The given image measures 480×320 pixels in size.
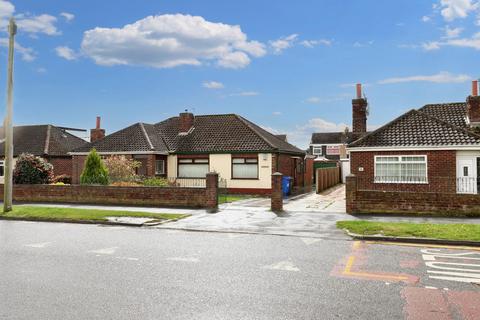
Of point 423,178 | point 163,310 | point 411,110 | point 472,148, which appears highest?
point 411,110

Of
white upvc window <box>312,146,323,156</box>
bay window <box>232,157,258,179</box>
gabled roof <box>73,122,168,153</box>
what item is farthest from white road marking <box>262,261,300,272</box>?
white upvc window <box>312,146,323,156</box>

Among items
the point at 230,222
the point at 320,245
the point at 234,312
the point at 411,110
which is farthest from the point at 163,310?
the point at 411,110

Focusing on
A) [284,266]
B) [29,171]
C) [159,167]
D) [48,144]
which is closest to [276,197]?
[284,266]

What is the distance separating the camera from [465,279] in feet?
23.2

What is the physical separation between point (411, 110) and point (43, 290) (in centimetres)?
2280

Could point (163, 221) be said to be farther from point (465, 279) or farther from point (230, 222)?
point (465, 279)

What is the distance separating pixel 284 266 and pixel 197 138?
72.3 feet

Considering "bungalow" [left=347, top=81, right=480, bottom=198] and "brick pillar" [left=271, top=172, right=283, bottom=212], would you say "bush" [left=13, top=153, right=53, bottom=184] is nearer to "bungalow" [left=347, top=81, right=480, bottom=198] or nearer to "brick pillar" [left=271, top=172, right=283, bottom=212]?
"brick pillar" [left=271, top=172, right=283, bottom=212]

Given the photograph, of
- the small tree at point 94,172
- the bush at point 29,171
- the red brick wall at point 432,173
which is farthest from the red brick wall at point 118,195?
the red brick wall at point 432,173

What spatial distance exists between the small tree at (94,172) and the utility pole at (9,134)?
561cm

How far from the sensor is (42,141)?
119ft

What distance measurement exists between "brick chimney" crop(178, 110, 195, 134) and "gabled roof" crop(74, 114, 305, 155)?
347 mm

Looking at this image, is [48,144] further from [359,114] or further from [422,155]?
[422,155]

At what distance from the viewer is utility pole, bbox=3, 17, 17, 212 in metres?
17.3
